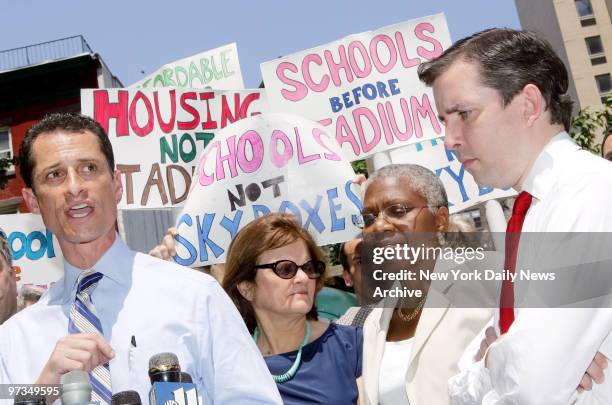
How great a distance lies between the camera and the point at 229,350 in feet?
7.39

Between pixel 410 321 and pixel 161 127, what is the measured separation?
3.52m

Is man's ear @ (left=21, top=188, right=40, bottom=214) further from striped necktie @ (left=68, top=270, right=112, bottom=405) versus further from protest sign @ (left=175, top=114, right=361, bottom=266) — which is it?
protest sign @ (left=175, top=114, right=361, bottom=266)

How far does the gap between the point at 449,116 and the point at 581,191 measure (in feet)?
1.51

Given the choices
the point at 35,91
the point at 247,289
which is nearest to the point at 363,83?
the point at 247,289

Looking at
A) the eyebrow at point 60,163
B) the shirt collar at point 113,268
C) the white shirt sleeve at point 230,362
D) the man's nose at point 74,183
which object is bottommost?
the white shirt sleeve at point 230,362

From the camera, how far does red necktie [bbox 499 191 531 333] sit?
6.73 ft

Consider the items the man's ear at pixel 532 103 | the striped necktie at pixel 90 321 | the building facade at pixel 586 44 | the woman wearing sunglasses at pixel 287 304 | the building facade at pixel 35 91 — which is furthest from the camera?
the building facade at pixel 586 44

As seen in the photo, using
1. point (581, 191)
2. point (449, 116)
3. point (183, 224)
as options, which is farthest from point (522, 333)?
point (183, 224)

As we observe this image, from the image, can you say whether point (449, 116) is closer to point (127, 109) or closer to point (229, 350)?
point (229, 350)

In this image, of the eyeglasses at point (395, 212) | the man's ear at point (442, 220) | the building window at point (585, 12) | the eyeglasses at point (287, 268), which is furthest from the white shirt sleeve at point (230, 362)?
the building window at point (585, 12)

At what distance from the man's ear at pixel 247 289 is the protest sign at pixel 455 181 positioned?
2.07 meters

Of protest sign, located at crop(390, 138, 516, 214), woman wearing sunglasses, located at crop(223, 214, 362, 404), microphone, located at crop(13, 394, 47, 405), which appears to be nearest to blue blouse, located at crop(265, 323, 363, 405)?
woman wearing sunglasses, located at crop(223, 214, 362, 404)

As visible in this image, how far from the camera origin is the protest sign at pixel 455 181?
5.39 metres

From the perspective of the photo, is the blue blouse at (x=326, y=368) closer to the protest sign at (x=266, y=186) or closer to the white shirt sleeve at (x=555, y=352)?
the protest sign at (x=266, y=186)
